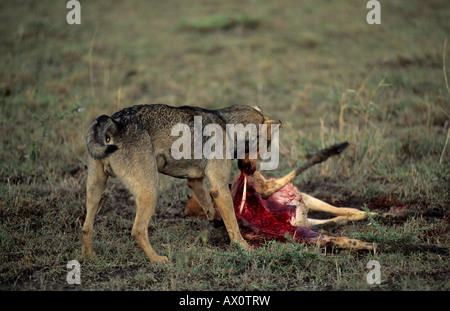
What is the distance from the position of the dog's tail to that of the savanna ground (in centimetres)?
112

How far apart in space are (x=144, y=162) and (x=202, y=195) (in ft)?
3.80

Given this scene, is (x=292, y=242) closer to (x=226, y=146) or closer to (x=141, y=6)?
(x=226, y=146)

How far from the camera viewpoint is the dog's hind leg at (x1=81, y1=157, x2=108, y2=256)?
424 cm

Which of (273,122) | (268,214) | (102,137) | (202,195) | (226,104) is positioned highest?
(226,104)

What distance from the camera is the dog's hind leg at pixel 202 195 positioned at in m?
5.10

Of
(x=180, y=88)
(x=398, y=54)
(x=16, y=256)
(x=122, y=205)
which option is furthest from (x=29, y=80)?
(x=398, y=54)

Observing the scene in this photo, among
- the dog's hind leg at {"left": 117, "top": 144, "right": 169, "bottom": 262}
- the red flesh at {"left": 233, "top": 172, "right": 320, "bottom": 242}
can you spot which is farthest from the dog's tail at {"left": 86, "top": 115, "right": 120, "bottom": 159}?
the red flesh at {"left": 233, "top": 172, "right": 320, "bottom": 242}

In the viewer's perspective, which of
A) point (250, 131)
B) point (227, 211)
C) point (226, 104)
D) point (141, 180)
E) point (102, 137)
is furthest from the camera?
point (226, 104)

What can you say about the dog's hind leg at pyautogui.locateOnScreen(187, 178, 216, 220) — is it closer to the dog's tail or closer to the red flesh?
the red flesh

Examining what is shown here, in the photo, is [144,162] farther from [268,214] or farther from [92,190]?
[268,214]

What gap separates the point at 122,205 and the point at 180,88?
5799 millimetres

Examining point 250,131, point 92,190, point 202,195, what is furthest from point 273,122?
point 92,190

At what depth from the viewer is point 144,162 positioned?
13.8ft

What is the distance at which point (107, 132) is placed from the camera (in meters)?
4.17
